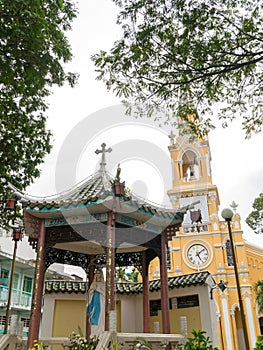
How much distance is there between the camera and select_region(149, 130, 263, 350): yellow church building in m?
24.0

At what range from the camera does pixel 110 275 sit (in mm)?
8141

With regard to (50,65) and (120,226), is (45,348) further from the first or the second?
(50,65)

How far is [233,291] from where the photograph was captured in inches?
994

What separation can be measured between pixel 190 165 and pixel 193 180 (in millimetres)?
2008

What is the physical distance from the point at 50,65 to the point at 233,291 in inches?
883

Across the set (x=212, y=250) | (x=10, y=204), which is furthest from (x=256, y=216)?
(x=10, y=204)

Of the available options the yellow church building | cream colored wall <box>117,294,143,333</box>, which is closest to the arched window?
the yellow church building

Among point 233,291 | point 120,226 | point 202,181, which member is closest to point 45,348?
point 120,226

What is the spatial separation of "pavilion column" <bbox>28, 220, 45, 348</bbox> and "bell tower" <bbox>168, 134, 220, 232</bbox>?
1980 centimetres

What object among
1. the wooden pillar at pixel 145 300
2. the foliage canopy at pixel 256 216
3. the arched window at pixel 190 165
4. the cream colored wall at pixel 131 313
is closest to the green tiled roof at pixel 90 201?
the wooden pillar at pixel 145 300

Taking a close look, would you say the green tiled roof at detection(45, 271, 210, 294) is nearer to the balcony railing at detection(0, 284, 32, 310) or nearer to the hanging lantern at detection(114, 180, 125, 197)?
the hanging lantern at detection(114, 180, 125, 197)

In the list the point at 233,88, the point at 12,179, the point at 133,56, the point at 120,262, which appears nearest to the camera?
the point at 133,56

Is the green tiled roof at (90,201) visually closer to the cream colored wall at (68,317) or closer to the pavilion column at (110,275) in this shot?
the pavilion column at (110,275)

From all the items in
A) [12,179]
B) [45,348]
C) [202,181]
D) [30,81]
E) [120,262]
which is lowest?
[45,348]
